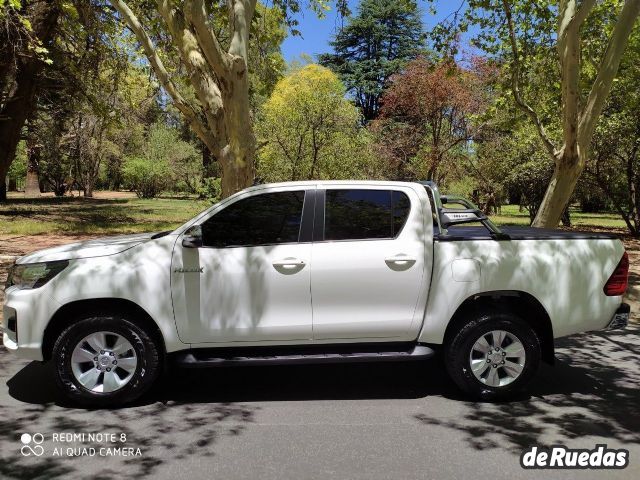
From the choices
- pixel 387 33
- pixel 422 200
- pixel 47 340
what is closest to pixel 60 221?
pixel 47 340

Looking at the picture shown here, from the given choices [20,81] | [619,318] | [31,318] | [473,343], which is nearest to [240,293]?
[31,318]

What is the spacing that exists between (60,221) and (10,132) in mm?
3846

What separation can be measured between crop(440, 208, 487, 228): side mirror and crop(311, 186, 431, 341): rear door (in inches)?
23.8

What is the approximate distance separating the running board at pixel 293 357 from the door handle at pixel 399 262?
704mm

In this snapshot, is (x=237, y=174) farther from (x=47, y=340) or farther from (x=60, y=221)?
(x=60, y=221)

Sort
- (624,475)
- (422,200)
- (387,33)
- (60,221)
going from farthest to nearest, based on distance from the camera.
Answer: (387,33) → (60,221) → (422,200) → (624,475)

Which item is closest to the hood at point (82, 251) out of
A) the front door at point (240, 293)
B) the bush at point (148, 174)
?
the front door at point (240, 293)

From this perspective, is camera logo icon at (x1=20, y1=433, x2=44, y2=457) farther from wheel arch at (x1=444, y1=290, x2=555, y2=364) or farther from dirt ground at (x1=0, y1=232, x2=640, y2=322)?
dirt ground at (x1=0, y1=232, x2=640, y2=322)

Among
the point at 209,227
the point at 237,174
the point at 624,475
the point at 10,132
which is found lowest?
the point at 624,475

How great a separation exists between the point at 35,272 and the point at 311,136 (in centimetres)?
1599

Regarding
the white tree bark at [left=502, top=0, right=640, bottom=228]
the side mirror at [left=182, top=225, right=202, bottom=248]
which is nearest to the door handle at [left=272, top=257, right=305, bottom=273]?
the side mirror at [left=182, top=225, right=202, bottom=248]

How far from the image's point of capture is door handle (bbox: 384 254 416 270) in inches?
181

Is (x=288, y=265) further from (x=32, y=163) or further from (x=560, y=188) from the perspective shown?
(x=32, y=163)

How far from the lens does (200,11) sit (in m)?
8.33
